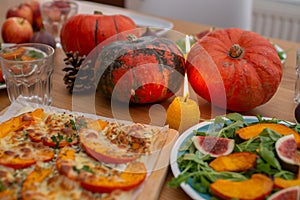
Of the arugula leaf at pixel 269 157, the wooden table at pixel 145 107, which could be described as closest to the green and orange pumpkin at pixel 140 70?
the wooden table at pixel 145 107

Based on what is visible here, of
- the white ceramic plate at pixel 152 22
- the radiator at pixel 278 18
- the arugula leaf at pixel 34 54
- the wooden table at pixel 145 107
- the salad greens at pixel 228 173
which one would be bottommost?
the radiator at pixel 278 18

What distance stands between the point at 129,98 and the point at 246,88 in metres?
0.37

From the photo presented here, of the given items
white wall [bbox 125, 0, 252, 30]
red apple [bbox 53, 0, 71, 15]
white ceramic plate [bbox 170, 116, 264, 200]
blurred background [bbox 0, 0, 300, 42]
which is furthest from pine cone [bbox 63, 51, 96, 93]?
white wall [bbox 125, 0, 252, 30]

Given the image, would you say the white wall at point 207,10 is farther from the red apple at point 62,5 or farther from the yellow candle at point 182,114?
the yellow candle at point 182,114

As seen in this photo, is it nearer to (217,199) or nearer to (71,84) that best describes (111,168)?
(217,199)

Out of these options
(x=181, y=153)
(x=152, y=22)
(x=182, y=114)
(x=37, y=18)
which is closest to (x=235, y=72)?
(x=182, y=114)

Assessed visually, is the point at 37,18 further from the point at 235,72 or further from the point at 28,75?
the point at 235,72

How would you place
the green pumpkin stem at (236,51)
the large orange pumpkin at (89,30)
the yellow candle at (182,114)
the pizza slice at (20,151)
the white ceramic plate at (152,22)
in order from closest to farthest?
the pizza slice at (20,151), the yellow candle at (182,114), the green pumpkin stem at (236,51), the large orange pumpkin at (89,30), the white ceramic plate at (152,22)

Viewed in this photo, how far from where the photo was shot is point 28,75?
4.59ft

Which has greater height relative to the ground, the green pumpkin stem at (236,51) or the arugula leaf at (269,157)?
the green pumpkin stem at (236,51)

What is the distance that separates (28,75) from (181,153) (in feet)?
1.95

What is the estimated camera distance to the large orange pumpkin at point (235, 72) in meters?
1.34

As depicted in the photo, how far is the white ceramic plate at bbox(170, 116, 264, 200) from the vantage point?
96 cm

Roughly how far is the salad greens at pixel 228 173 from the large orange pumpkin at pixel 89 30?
0.66 meters
